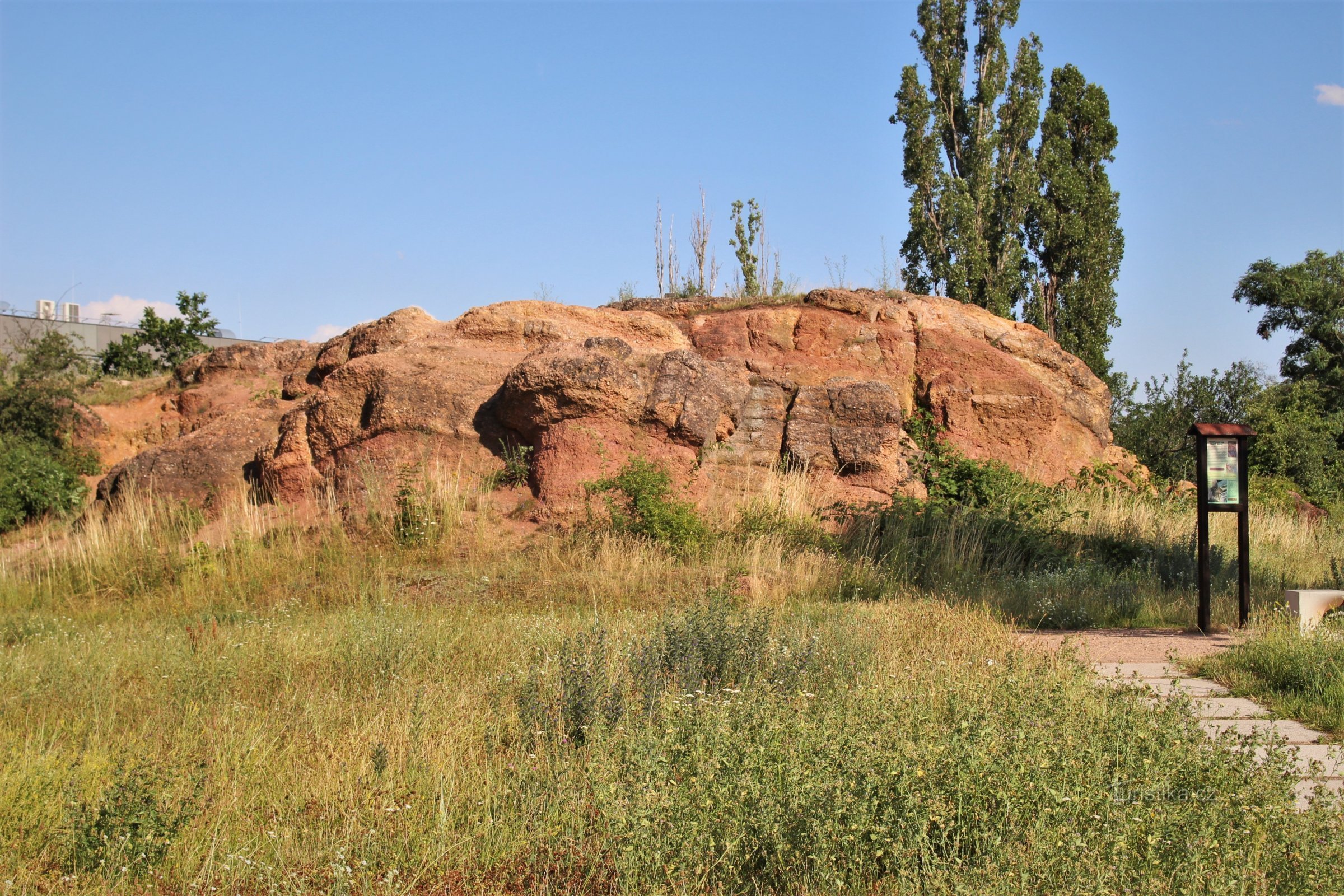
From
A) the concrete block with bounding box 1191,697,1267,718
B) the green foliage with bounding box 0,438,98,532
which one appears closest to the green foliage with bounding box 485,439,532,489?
the green foliage with bounding box 0,438,98,532

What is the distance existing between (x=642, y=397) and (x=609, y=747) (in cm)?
795

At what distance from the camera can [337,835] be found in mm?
3996

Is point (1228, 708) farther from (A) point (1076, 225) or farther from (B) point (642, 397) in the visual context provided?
(A) point (1076, 225)

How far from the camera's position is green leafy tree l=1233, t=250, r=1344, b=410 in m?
25.1

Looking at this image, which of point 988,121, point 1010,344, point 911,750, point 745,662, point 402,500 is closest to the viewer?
point 911,750

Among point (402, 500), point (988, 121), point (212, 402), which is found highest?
point (988, 121)

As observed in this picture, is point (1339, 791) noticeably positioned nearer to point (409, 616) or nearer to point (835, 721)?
point (835, 721)

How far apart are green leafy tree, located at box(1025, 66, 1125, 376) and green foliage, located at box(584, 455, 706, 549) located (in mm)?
18698

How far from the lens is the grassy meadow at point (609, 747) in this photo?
11.8 ft

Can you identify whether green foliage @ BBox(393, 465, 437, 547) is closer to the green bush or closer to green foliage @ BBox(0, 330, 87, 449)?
the green bush

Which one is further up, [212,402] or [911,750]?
[212,402]

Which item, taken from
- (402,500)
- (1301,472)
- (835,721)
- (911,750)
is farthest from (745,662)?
(1301,472)

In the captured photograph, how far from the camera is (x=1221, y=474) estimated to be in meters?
8.86

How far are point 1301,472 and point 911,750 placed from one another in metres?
19.2
